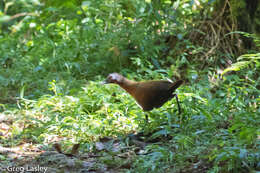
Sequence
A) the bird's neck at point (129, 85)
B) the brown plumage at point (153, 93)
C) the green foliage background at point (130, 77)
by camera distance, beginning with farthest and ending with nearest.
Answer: the bird's neck at point (129, 85), the brown plumage at point (153, 93), the green foliage background at point (130, 77)

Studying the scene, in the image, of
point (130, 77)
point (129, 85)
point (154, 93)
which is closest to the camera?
point (154, 93)

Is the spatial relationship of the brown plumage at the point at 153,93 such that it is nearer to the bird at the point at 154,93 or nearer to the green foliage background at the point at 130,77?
the bird at the point at 154,93

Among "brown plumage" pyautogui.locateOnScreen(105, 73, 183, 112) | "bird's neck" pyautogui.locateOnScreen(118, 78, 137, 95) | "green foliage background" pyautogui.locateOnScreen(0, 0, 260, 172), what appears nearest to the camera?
"green foliage background" pyautogui.locateOnScreen(0, 0, 260, 172)

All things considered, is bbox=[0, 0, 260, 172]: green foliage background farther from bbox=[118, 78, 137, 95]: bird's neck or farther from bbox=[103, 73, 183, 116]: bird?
bbox=[118, 78, 137, 95]: bird's neck

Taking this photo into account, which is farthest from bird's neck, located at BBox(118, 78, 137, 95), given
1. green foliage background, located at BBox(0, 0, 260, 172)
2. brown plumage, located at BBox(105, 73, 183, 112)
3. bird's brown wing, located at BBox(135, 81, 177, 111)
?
green foliage background, located at BBox(0, 0, 260, 172)

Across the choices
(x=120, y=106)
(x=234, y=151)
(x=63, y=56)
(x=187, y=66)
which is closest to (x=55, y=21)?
(x=63, y=56)

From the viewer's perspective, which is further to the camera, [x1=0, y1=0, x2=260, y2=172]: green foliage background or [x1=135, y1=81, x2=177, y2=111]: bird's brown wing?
[x1=135, y1=81, x2=177, y2=111]: bird's brown wing

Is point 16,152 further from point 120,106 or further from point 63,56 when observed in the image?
point 63,56

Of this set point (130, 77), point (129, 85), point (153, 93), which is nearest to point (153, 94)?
point (153, 93)

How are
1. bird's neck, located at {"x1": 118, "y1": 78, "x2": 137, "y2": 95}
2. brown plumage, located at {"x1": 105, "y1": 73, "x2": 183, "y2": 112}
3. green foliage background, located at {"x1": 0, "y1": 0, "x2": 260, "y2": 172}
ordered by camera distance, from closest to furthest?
green foliage background, located at {"x1": 0, "y1": 0, "x2": 260, "y2": 172}, brown plumage, located at {"x1": 105, "y1": 73, "x2": 183, "y2": 112}, bird's neck, located at {"x1": 118, "y1": 78, "x2": 137, "y2": 95}

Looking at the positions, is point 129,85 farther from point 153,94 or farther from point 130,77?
point 130,77

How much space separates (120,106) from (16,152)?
61.1 inches

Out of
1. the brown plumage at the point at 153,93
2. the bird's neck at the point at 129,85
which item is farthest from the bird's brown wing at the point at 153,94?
the bird's neck at the point at 129,85

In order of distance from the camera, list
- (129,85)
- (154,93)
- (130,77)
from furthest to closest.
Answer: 1. (130,77)
2. (129,85)
3. (154,93)
